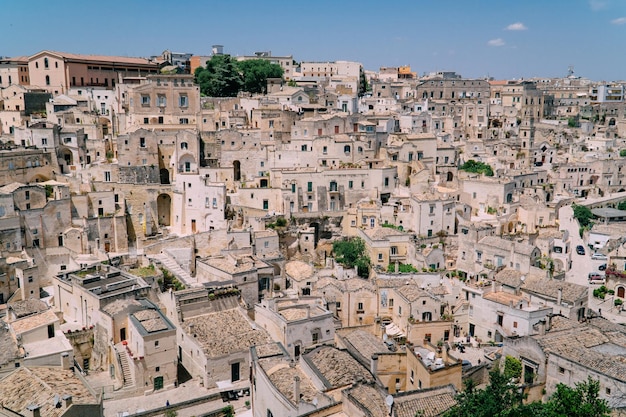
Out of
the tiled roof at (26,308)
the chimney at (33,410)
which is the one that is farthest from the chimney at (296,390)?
the tiled roof at (26,308)

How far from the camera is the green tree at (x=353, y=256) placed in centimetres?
3859

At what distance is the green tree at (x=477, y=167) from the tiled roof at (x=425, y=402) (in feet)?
113

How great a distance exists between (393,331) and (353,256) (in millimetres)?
7608

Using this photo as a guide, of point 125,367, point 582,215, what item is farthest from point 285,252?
point 582,215

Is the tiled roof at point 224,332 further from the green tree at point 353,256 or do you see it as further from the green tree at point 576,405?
the green tree at point 576,405

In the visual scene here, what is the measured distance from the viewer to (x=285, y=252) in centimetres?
4156

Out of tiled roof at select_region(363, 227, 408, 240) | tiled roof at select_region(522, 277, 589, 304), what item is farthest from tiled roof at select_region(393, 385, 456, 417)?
tiled roof at select_region(363, 227, 408, 240)

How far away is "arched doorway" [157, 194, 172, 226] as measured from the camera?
44594 millimetres

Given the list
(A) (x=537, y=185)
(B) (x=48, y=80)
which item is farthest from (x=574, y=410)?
(B) (x=48, y=80)

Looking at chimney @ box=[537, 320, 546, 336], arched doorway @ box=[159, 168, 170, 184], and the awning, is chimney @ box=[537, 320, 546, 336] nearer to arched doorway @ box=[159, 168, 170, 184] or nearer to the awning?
the awning

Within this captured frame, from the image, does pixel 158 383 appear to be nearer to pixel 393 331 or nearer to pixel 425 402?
pixel 393 331

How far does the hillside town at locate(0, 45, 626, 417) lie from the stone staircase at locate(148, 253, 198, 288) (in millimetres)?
274

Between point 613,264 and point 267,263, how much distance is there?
22.9m

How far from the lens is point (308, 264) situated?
3859 cm
